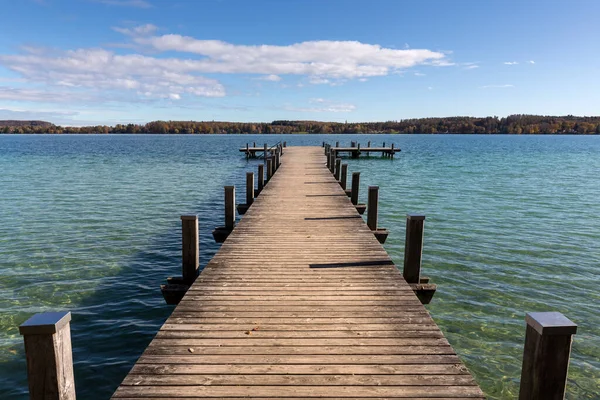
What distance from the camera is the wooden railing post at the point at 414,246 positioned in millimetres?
7330

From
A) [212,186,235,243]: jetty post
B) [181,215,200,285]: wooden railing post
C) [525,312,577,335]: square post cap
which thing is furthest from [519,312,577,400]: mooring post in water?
[212,186,235,243]: jetty post

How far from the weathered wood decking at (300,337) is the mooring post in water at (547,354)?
0.54 meters

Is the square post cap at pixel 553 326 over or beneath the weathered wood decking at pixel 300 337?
over

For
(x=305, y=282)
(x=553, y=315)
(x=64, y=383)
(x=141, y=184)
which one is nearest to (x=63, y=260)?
(x=305, y=282)

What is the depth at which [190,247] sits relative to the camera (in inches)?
298

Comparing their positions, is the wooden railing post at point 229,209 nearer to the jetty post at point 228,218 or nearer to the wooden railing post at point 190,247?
the jetty post at point 228,218

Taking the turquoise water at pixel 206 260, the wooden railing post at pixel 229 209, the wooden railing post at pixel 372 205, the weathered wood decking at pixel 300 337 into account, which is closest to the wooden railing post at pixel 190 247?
the weathered wood decking at pixel 300 337

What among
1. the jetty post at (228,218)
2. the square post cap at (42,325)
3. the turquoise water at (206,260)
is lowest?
the turquoise water at (206,260)

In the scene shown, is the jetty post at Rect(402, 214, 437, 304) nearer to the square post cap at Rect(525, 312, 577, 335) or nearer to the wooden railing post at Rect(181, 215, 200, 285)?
the wooden railing post at Rect(181, 215, 200, 285)

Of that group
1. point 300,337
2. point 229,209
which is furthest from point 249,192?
point 300,337

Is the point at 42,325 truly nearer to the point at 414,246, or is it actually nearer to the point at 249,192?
the point at 414,246

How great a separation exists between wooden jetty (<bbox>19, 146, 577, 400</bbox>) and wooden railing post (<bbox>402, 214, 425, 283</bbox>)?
18 millimetres

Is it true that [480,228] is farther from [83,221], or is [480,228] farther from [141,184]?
[141,184]

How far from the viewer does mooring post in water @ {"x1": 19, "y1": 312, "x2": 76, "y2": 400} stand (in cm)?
320
